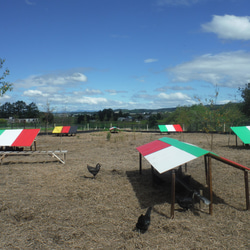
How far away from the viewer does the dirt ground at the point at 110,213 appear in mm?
4469

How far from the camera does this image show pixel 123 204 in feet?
20.7

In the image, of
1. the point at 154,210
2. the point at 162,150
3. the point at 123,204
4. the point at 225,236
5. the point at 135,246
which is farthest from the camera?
the point at 162,150

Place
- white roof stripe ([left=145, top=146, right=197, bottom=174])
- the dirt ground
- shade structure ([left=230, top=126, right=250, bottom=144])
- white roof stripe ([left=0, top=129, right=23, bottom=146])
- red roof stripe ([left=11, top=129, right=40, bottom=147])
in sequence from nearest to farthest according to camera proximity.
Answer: the dirt ground, white roof stripe ([left=145, top=146, right=197, bottom=174]), red roof stripe ([left=11, top=129, right=40, bottom=147]), white roof stripe ([left=0, top=129, right=23, bottom=146]), shade structure ([left=230, top=126, right=250, bottom=144])

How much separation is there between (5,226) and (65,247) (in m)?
1.62

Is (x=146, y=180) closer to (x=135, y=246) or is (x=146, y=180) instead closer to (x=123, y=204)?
(x=123, y=204)

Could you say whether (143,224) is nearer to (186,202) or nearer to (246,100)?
(186,202)

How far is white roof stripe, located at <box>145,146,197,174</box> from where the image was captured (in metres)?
5.61

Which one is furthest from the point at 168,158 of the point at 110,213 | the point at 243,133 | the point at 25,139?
the point at 243,133

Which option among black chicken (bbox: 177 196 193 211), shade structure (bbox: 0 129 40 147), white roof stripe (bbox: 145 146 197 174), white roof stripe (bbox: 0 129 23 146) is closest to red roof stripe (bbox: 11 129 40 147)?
shade structure (bbox: 0 129 40 147)

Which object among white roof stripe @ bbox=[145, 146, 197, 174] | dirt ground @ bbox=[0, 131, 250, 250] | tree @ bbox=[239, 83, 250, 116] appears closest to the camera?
dirt ground @ bbox=[0, 131, 250, 250]

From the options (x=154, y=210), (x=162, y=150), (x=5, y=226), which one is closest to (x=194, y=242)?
(x=154, y=210)

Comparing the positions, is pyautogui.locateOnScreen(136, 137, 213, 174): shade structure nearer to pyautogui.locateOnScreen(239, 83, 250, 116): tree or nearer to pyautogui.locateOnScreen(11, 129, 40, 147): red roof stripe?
pyautogui.locateOnScreen(11, 129, 40, 147): red roof stripe

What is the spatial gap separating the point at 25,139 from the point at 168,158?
9087 millimetres

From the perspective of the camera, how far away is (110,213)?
5754 millimetres
